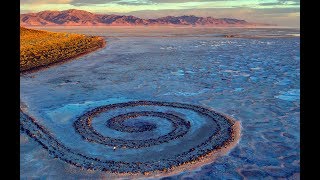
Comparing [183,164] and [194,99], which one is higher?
[194,99]

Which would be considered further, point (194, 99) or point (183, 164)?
point (194, 99)

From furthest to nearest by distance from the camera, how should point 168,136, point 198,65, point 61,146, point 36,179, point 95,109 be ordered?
point 198,65
point 95,109
point 168,136
point 61,146
point 36,179

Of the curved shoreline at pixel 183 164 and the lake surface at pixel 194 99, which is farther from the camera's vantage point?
the lake surface at pixel 194 99

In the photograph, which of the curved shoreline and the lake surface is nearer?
the curved shoreline

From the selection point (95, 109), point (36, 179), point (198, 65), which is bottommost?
point (36, 179)
